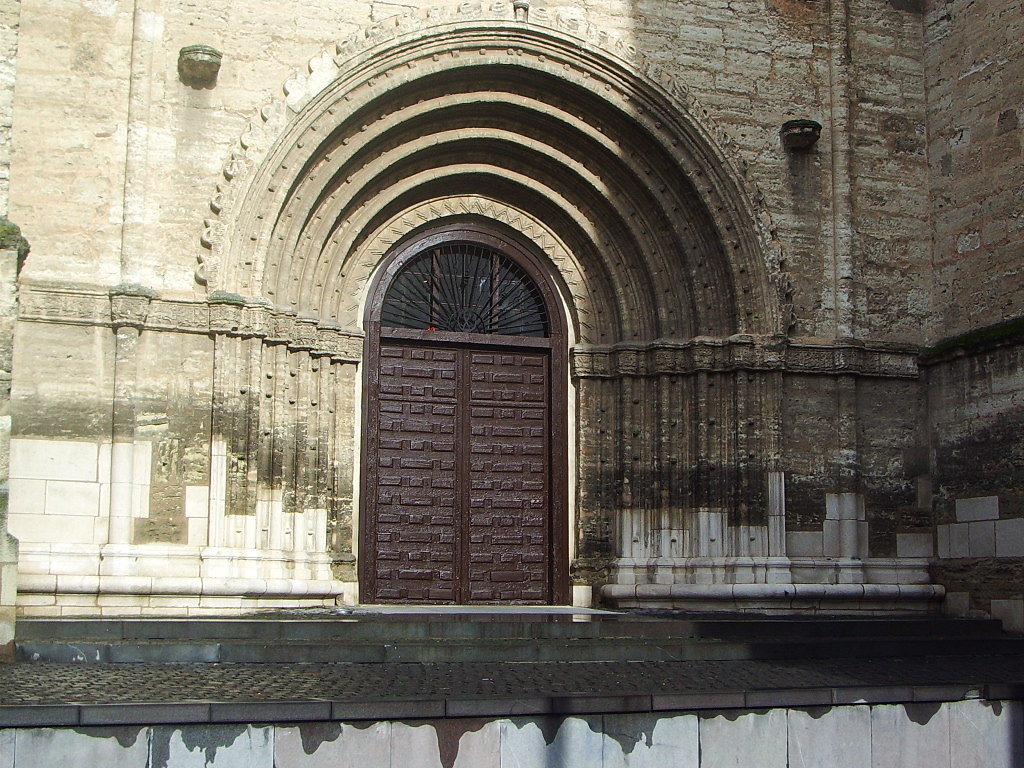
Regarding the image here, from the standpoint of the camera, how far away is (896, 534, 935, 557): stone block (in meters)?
13.7

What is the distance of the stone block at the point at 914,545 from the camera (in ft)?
45.0

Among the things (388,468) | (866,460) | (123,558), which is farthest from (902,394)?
(123,558)

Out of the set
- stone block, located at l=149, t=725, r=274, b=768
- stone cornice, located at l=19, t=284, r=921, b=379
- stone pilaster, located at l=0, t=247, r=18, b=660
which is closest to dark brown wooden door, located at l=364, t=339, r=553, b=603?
stone cornice, located at l=19, t=284, r=921, b=379

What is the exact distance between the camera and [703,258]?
13.9 meters

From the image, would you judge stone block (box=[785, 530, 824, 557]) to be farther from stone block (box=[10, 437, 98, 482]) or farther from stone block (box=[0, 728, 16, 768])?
stone block (box=[0, 728, 16, 768])

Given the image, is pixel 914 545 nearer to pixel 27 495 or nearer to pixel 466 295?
pixel 466 295

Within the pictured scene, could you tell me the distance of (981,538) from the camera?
43.1ft

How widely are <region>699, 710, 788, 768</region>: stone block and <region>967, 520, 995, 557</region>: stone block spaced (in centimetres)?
608

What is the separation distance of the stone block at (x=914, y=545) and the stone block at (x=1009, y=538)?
0.93m

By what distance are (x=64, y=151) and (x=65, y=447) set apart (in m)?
2.54

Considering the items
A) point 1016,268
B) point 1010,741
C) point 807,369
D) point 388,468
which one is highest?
point 1016,268

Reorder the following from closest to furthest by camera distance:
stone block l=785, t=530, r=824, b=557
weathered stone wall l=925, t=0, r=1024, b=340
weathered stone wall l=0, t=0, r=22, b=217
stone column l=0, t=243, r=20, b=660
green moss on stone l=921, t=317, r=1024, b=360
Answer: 1. stone column l=0, t=243, r=20, b=660
2. weathered stone wall l=0, t=0, r=22, b=217
3. green moss on stone l=921, t=317, r=1024, b=360
4. weathered stone wall l=925, t=0, r=1024, b=340
5. stone block l=785, t=530, r=824, b=557

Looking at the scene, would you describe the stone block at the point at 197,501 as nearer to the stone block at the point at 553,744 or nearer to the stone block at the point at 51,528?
the stone block at the point at 51,528

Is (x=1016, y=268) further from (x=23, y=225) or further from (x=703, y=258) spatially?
(x=23, y=225)
